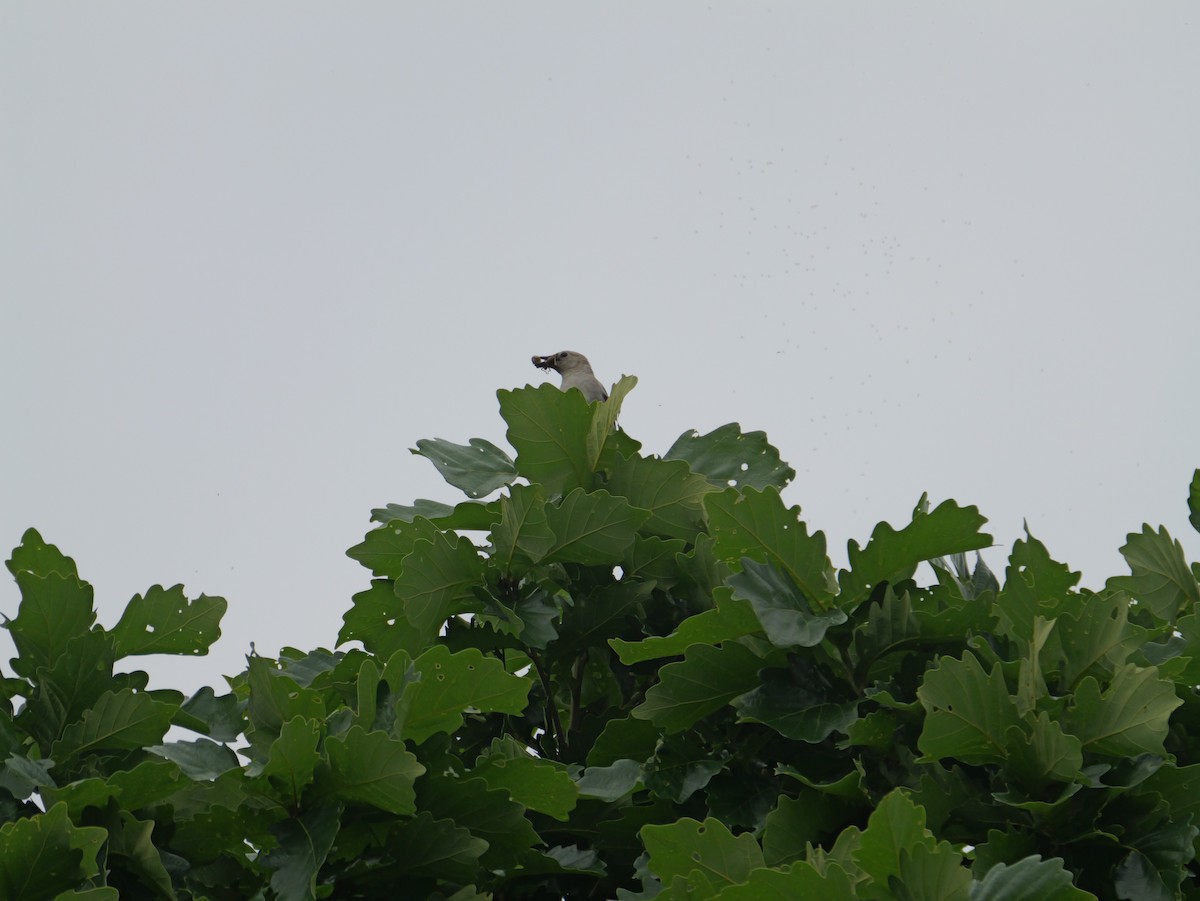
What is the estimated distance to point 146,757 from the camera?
2.90 meters

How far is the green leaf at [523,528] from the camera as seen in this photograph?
10.5 feet

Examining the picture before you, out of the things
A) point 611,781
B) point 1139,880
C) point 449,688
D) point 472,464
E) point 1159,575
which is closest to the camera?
point 1139,880

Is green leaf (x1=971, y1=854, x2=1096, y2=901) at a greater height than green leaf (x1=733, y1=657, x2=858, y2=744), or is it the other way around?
green leaf (x1=733, y1=657, x2=858, y2=744)

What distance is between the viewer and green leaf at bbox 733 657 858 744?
2775mm

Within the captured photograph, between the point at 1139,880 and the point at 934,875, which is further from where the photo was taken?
the point at 1139,880

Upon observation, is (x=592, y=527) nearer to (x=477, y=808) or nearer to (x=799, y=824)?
(x=477, y=808)

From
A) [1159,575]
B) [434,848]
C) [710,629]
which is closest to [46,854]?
[434,848]

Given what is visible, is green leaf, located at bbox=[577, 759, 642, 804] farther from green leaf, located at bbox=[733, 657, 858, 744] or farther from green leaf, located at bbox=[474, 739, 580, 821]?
green leaf, located at bbox=[733, 657, 858, 744]

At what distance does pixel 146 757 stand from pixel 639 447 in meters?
1.32

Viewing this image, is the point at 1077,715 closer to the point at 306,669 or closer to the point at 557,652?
the point at 557,652

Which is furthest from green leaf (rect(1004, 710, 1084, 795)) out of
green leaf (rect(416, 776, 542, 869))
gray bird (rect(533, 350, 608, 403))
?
gray bird (rect(533, 350, 608, 403))

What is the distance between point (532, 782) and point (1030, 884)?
1.04 metres

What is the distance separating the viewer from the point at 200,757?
288 cm

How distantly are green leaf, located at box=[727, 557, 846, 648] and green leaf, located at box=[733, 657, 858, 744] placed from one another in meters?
0.11
